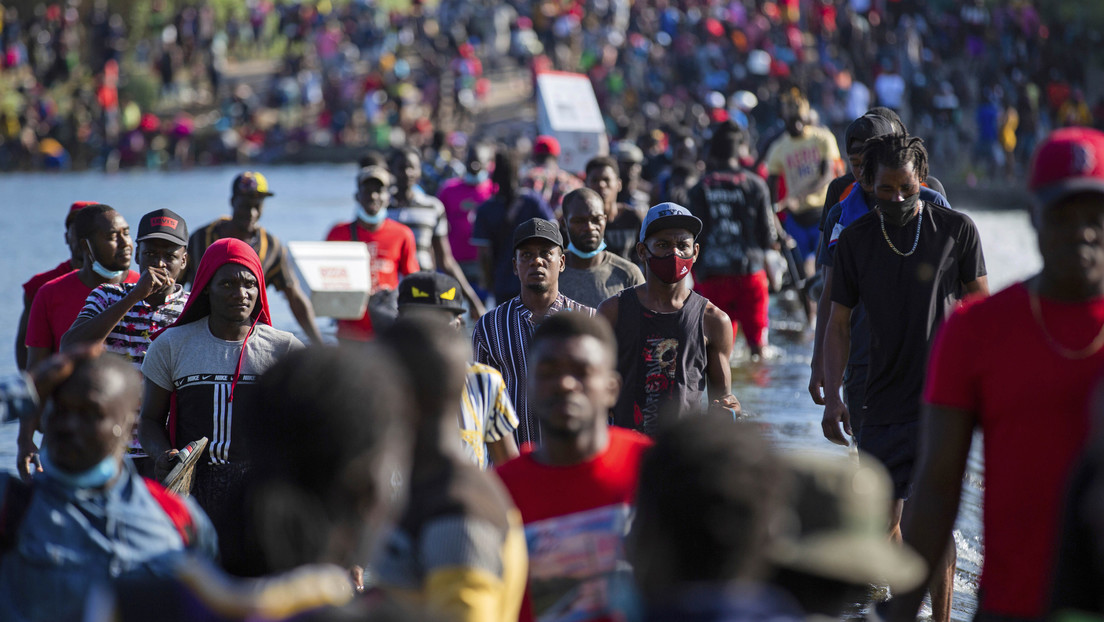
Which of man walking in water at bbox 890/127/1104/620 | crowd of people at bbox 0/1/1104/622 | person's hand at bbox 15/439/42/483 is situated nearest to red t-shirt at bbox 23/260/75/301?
crowd of people at bbox 0/1/1104/622

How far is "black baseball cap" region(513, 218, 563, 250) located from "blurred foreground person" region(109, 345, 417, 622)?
3.68 meters

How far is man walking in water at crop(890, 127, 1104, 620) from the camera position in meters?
3.42

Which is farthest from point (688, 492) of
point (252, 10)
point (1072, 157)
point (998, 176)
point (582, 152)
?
point (252, 10)

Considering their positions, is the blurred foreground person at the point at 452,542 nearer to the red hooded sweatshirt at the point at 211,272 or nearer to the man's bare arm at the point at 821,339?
the red hooded sweatshirt at the point at 211,272

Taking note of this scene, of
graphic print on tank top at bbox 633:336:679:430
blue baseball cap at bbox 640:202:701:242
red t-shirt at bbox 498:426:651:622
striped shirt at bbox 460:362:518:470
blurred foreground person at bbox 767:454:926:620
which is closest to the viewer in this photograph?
blurred foreground person at bbox 767:454:926:620

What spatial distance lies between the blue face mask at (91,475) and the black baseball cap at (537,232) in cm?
312

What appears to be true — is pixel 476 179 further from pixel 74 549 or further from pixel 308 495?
pixel 308 495

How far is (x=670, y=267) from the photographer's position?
635 cm

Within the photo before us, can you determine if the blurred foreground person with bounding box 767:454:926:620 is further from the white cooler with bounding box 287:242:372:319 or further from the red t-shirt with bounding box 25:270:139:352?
the white cooler with bounding box 287:242:372:319

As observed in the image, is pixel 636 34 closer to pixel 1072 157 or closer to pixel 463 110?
pixel 463 110

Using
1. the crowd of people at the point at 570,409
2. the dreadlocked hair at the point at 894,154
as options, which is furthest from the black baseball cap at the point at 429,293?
the dreadlocked hair at the point at 894,154

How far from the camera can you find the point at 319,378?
280 cm

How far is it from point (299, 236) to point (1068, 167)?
21.1 m

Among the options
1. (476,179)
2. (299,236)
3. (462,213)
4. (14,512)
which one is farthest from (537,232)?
(299,236)
